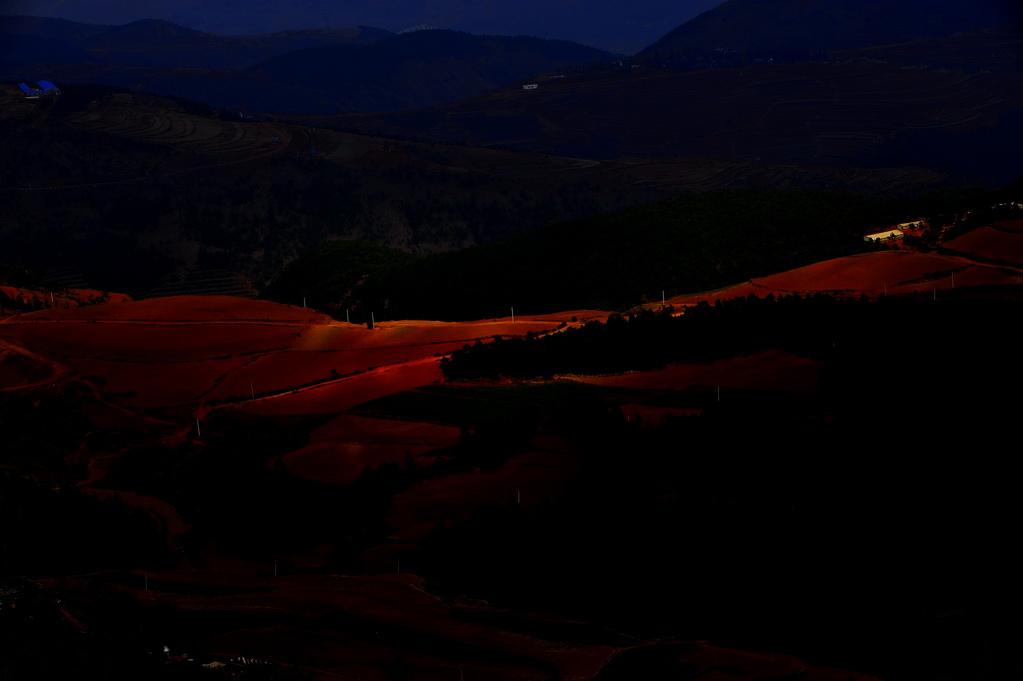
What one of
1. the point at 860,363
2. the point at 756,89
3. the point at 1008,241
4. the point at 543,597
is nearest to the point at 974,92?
the point at 756,89

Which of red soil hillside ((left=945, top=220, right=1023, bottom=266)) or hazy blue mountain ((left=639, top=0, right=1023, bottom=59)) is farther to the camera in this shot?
hazy blue mountain ((left=639, top=0, right=1023, bottom=59))

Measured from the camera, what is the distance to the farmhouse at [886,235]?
34562 mm

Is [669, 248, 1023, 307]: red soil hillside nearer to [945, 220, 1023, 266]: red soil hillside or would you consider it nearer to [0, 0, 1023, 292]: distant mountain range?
[945, 220, 1023, 266]: red soil hillside

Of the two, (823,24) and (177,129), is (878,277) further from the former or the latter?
(823,24)

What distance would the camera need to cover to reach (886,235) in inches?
1431

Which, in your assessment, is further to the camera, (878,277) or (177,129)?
(177,129)

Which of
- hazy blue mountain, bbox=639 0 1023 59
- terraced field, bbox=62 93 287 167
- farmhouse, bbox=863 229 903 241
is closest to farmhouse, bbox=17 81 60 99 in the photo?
terraced field, bbox=62 93 287 167

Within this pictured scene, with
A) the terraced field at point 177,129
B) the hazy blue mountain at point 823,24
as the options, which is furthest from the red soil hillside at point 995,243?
the hazy blue mountain at point 823,24

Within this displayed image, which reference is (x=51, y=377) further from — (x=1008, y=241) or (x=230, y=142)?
(x=230, y=142)

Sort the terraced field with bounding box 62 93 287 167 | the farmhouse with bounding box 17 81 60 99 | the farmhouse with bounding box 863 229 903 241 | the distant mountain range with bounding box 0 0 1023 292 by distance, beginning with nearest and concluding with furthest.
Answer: the farmhouse with bounding box 863 229 903 241
the distant mountain range with bounding box 0 0 1023 292
the terraced field with bounding box 62 93 287 167
the farmhouse with bounding box 17 81 60 99

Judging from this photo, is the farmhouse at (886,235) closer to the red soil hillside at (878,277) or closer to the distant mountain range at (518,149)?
the red soil hillside at (878,277)

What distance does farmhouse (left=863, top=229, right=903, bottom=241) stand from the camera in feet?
113

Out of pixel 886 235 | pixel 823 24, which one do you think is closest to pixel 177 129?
pixel 886 235

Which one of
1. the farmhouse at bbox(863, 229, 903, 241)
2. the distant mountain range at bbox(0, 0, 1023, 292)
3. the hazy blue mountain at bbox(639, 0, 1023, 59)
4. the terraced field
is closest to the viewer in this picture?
the farmhouse at bbox(863, 229, 903, 241)
